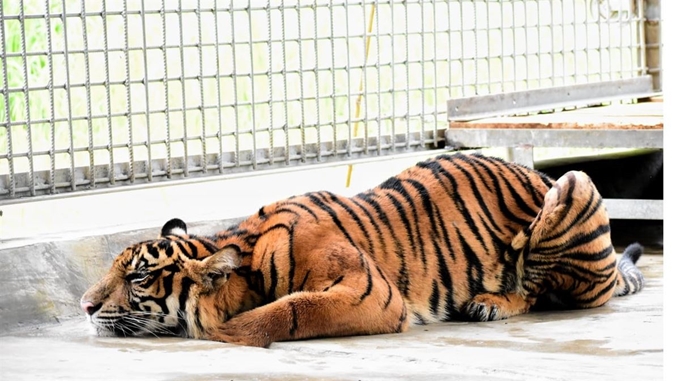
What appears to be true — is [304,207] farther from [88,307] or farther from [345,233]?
[88,307]

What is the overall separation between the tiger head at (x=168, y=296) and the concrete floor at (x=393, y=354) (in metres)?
0.09

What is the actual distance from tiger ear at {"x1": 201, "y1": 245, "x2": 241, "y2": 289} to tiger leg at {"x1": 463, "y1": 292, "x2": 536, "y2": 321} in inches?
39.6

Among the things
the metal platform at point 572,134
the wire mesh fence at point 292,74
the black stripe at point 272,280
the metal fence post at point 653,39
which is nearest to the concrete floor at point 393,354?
the black stripe at point 272,280

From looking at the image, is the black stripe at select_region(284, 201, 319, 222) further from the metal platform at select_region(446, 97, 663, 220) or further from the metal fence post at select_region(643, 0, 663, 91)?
the metal fence post at select_region(643, 0, 663, 91)

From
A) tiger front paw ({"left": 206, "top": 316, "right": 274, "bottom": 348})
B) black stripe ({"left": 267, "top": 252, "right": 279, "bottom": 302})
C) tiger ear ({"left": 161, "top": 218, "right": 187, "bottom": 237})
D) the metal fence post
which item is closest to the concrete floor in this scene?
tiger front paw ({"left": 206, "top": 316, "right": 274, "bottom": 348})

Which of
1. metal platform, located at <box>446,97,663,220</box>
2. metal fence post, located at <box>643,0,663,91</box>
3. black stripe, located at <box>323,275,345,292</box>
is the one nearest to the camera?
black stripe, located at <box>323,275,345,292</box>

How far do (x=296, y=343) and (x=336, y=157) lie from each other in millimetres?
2184

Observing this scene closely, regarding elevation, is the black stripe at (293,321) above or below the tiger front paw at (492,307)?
above

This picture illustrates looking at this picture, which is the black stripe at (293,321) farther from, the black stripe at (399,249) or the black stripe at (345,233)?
the black stripe at (399,249)

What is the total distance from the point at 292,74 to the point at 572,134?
309cm

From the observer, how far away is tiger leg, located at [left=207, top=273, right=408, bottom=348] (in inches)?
163

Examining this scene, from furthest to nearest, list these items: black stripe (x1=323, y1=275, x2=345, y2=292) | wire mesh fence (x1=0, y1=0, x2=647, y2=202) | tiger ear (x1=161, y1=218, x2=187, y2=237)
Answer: wire mesh fence (x1=0, y1=0, x2=647, y2=202) < tiger ear (x1=161, y1=218, x2=187, y2=237) < black stripe (x1=323, y1=275, x2=345, y2=292)

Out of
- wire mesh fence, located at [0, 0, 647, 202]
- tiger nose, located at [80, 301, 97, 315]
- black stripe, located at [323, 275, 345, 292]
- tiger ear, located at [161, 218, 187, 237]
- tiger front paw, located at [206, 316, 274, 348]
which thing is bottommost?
tiger front paw, located at [206, 316, 274, 348]

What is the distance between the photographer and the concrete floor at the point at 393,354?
3.58 metres
